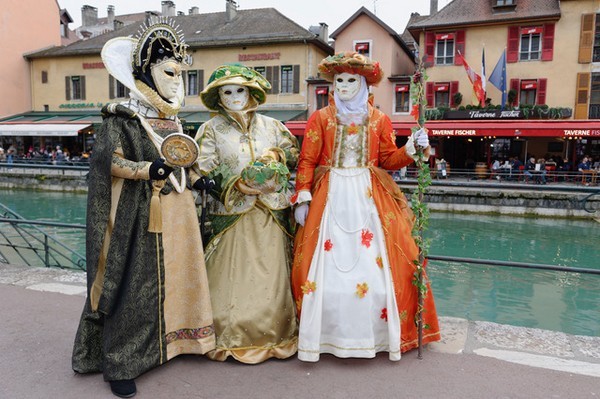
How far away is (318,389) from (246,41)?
25.0 metres

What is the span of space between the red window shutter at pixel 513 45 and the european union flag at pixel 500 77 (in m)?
1.35

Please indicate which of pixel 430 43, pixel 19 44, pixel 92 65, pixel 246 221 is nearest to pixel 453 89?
pixel 430 43

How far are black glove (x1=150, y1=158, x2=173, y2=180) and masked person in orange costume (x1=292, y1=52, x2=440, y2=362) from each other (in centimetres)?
84

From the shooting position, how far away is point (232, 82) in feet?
9.70

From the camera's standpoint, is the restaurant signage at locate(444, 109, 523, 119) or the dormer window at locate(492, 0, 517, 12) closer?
the restaurant signage at locate(444, 109, 523, 119)

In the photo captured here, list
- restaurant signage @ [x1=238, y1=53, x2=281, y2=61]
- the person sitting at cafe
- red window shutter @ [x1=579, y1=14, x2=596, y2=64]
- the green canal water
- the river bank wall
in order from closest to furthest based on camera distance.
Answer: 1. the green canal water
2. the river bank wall
3. the person sitting at cafe
4. red window shutter @ [x1=579, y1=14, x2=596, y2=64]
5. restaurant signage @ [x1=238, y1=53, x2=281, y2=61]

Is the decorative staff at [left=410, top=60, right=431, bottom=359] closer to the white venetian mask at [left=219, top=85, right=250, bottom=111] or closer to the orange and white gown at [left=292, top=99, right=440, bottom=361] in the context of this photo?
the orange and white gown at [left=292, top=99, right=440, bottom=361]

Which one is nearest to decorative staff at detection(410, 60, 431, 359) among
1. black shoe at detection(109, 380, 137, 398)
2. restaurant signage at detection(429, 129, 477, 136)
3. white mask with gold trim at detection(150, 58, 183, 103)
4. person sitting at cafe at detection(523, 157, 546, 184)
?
white mask with gold trim at detection(150, 58, 183, 103)

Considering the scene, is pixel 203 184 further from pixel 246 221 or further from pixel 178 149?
pixel 178 149

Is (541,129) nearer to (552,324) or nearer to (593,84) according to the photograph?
(593,84)

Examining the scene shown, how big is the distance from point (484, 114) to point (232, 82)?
70.0ft

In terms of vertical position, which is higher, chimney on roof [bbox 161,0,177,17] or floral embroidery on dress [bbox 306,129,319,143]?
chimney on roof [bbox 161,0,177,17]

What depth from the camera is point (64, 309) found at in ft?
11.5

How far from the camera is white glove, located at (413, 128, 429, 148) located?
2.75 m
